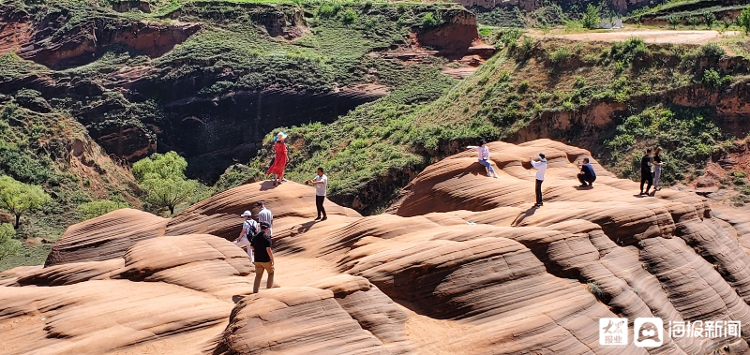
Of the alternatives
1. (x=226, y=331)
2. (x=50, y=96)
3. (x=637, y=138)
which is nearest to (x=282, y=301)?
(x=226, y=331)

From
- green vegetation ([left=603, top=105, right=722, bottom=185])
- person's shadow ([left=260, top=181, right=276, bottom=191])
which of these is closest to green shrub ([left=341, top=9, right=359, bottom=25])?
green vegetation ([left=603, top=105, right=722, bottom=185])

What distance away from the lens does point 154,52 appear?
79.3 meters

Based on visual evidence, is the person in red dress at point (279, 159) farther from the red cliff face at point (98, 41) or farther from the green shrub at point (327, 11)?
the green shrub at point (327, 11)

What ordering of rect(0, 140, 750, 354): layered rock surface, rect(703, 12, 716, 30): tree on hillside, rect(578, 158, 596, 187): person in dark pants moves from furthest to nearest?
rect(703, 12, 716, 30): tree on hillside
rect(578, 158, 596, 187): person in dark pants
rect(0, 140, 750, 354): layered rock surface

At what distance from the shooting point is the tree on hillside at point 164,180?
182ft

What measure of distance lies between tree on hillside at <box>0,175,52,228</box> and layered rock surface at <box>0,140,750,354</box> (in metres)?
28.1

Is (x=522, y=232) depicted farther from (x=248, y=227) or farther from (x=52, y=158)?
(x=52, y=158)

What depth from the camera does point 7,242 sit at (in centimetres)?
4619

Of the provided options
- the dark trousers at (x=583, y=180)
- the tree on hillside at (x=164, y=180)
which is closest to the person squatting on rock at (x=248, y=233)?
the dark trousers at (x=583, y=180)

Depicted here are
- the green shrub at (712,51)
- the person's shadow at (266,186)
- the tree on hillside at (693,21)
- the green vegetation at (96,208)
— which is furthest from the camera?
the tree on hillside at (693,21)

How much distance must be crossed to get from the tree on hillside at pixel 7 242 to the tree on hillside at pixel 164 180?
9.87 metres

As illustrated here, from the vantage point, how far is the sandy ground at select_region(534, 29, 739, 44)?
4522cm

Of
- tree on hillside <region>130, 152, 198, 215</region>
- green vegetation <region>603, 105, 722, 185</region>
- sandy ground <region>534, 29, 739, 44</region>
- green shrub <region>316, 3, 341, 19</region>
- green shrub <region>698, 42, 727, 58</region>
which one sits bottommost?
tree on hillside <region>130, 152, 198, 215</region>

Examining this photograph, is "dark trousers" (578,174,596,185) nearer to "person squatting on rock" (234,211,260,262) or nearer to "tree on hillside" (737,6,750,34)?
"person squatting on rock" (234,211,260,262)
